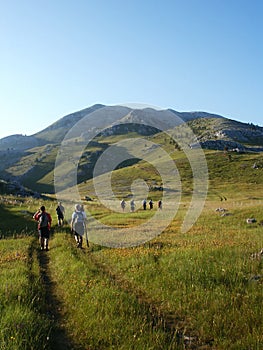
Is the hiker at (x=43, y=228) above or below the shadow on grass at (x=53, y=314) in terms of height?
above

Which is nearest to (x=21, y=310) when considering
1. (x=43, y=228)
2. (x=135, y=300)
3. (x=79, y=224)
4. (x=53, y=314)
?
(x=53, y=314)

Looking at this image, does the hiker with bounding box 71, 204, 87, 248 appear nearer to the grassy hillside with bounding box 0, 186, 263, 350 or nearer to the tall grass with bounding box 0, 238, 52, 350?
the grassy hillside with bounding box 0, 186, 263, 350

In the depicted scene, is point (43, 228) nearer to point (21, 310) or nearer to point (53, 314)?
point (53, 314)

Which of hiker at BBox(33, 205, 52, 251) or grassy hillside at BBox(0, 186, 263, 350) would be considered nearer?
grassy hillside at BBox(0, 186, 263, 350)

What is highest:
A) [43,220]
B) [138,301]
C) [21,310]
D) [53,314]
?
[43,220]

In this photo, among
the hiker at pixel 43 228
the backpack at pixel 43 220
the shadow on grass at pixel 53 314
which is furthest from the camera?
the backpack at pixel 43 220

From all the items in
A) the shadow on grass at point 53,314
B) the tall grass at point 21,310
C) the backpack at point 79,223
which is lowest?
the shadow on grass at point 53,314

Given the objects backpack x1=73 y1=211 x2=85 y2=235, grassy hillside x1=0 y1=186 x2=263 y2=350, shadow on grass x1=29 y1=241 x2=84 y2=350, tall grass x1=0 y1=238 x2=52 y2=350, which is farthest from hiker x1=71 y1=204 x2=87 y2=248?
tall grass x1=0 y1=238 x2=52 y2=350

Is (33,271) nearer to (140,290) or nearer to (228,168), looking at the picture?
(140,290)

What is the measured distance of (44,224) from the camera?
20.8 metres

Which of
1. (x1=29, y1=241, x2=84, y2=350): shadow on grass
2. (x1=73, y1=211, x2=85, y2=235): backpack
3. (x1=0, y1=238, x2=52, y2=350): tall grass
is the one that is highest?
(x1=73, y1=211, x2=85, y2=235): backpack

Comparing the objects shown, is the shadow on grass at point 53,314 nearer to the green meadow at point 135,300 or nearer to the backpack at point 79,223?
the green meadow at point 135,300

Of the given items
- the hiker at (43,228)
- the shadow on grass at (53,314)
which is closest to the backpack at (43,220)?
the hiker at (43,228)

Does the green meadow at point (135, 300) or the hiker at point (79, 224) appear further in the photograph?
the hiker at point (79, 224)
